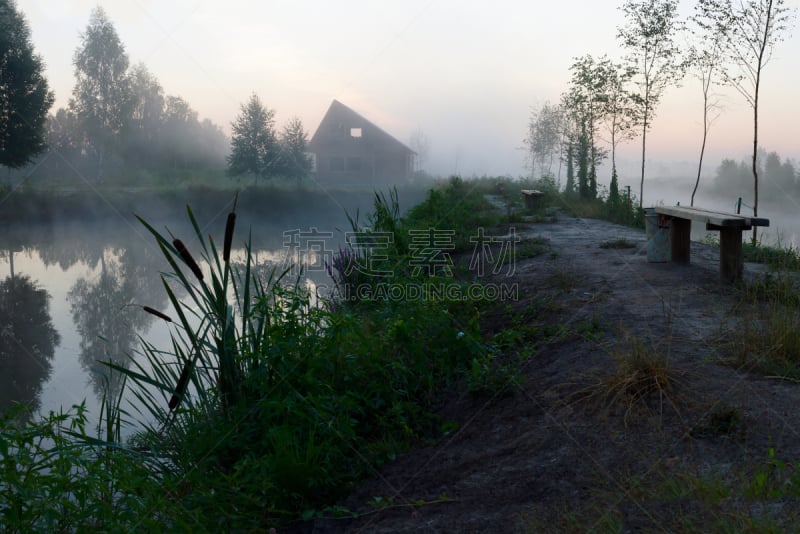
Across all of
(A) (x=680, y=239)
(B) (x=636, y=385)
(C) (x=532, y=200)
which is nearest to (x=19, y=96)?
(C) (x=532, y=200)

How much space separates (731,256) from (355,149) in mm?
38705

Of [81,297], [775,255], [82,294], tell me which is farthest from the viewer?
[82,294]

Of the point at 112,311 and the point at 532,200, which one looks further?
the point at 532,200

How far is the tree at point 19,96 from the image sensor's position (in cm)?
2442

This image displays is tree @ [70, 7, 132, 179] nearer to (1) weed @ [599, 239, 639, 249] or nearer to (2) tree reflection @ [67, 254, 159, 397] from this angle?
(2) tree reflection @ [67, 254, 159, 397]

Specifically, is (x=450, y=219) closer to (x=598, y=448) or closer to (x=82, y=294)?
(x=82, y=294)

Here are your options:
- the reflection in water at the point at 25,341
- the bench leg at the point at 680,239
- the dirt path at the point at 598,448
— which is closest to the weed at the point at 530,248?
the bench leg at the point at 680,239

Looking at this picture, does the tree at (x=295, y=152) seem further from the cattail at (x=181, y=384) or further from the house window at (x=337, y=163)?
the cattail at (x=181, y=384)

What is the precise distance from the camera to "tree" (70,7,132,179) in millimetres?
41062

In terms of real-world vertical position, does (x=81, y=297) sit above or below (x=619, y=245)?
below

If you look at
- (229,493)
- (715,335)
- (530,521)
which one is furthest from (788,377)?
(229,493)

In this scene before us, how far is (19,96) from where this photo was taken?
24953 millimetres

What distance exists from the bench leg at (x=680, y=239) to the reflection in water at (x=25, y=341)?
23.8ft

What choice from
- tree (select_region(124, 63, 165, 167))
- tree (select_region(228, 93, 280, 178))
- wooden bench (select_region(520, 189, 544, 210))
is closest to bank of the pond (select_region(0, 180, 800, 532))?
wooden bench (select_region(520, 189, 544, 210))
